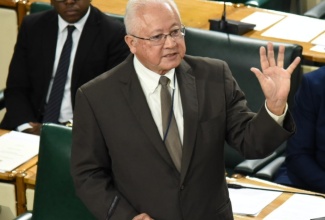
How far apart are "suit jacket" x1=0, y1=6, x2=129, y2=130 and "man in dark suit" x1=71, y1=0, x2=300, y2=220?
63.4 inches

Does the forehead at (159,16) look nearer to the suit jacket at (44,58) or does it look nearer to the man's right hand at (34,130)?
the suit jacket at (44,58)

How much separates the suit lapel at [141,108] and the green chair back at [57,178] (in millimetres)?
486

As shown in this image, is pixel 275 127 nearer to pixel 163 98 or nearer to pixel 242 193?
pixel 163 98

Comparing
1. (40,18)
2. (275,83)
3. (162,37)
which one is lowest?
(40,18)

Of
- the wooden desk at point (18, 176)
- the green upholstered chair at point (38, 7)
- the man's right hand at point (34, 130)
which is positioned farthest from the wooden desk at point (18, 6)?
the wooden desk at point (18, 176)

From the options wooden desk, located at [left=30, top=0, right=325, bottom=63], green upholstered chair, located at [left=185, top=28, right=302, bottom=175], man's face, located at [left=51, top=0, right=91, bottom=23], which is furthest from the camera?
wooden desk, located at [left=30, top=0, right=325, bottom=63]

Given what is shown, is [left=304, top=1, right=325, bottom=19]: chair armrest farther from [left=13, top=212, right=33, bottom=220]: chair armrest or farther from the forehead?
the forehead

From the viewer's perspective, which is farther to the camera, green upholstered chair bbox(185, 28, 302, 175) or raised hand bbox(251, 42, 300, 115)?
green upholstered chair bbox(185, 28, 302, 175)

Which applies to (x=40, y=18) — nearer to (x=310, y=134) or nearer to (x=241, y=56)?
(x=241, y=56)

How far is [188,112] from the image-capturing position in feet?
9.70

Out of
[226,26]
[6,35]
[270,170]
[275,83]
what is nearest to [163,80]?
[275,83]

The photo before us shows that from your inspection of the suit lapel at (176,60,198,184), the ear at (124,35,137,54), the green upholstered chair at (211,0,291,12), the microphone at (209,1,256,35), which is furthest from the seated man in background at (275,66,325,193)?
the green upholstered chair at (211,0,291,12)

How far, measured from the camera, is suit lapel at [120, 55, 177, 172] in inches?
116

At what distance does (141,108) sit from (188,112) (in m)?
0.15
